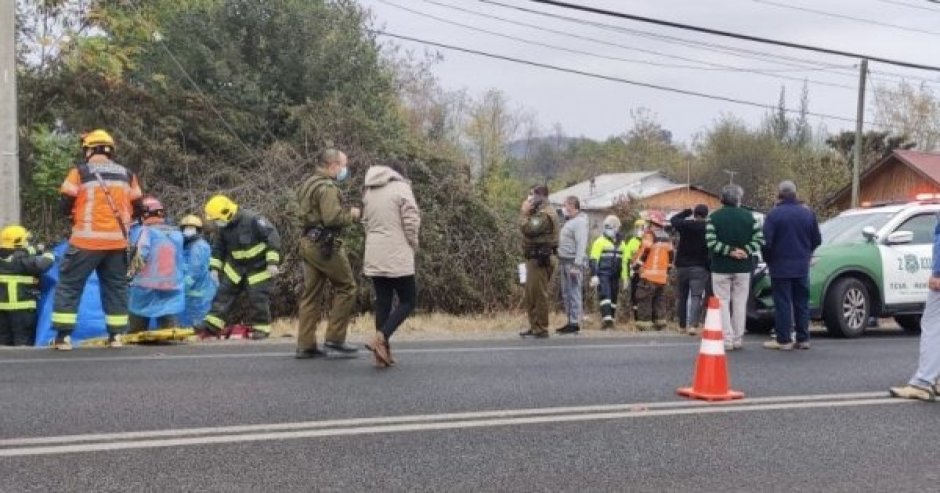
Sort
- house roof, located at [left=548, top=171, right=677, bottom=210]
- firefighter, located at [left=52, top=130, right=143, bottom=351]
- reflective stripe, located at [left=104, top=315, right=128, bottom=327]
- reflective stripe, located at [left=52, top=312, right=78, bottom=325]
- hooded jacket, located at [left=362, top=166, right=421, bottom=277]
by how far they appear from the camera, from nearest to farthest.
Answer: hooded jacket, located at [left=362, top=166, right=421, bottom=277]
reflective stripe, located at [left=52, top=312, right=78, bottom=325]
firefighter, located at [left=52, top=130, right=143, bottom=351]
reflective stripe, located at [left=104, top=315, right=128, bottom=327]
house roof, located at [left=548, top=171, right=677, bottom=210]

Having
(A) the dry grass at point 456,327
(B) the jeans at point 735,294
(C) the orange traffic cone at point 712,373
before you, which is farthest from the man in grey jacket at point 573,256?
(C) the orange traffic cone at point 712,373

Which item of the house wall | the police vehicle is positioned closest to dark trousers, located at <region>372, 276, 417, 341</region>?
the police vehicle

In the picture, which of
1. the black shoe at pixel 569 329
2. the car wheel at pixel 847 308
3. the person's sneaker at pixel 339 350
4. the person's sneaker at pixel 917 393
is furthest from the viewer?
the black shoe at pixel 569 329

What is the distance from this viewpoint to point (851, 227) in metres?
13.1

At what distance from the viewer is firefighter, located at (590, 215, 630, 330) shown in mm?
14695

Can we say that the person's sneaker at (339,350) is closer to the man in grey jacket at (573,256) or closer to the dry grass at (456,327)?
the dry grass at (456,327)

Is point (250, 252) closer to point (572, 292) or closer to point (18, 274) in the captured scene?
point (18, 274)

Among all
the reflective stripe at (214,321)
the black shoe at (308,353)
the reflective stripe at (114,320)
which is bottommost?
the black shoe at (308,353)

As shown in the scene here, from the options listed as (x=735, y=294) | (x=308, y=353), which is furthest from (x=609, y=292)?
(x=308, y=353)

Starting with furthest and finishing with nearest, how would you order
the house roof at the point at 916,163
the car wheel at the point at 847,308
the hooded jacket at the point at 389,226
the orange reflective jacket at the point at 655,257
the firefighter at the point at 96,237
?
the house roof at the point at 916,163 → the orange reflective jacket at the point at 655,257 → the car wheel at the point at 847,308 → the firefighter at the point at 96,237 → the hooded jacket at the point at 389,226

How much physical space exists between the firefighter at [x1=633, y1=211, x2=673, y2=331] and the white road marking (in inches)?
282

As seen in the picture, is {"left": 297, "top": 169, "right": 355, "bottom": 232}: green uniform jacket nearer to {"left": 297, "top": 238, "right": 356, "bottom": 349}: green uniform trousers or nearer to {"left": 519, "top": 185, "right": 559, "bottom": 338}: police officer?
{"left": 297, "top": 238, "right": 356, "bottom": 349}: green uniform trousers

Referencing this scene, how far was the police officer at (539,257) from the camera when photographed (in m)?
11.5

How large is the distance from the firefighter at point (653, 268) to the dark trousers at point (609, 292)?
0.38 meters
